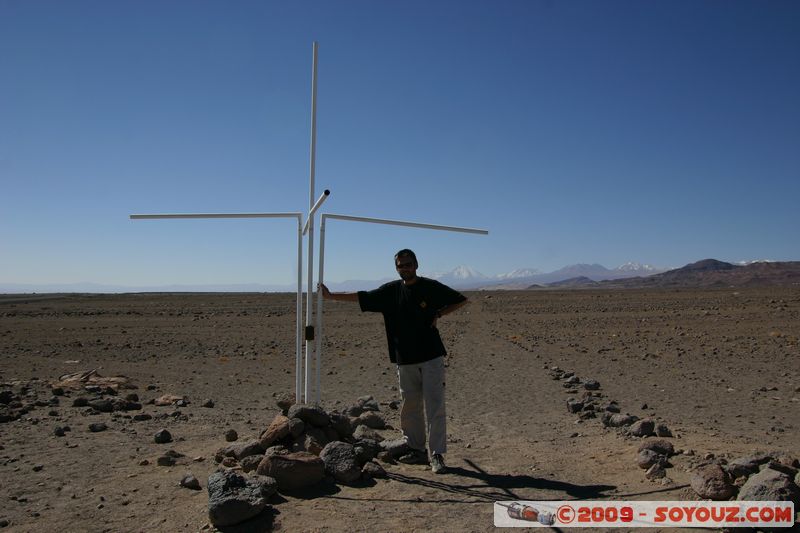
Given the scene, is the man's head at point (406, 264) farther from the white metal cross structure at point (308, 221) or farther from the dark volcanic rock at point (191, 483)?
the dark volcanic rock at point (191, 483)

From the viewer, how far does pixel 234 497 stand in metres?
5.02

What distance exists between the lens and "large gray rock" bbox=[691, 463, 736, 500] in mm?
5031

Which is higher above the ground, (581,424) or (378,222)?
(378,222)

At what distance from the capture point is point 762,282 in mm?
115312

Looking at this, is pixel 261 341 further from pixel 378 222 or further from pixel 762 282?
pixel 762 282

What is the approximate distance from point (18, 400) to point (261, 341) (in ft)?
39.2

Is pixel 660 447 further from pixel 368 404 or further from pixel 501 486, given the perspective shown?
pixel 368 404

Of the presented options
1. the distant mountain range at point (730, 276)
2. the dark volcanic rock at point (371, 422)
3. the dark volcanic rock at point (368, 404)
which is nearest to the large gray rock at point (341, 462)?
the dark volcanic rock at point (371, 422)

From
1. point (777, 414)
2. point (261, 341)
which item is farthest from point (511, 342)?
point (777, 414)

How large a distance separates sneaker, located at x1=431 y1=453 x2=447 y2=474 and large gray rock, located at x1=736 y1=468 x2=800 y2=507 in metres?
2.73

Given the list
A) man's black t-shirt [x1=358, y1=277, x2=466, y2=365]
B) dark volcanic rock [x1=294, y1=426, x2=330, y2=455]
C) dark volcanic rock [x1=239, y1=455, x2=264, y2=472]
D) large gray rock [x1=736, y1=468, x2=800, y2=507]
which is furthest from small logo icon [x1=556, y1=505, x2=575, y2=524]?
dark volcanic rock [x1=239, y1=455, x2=264, y2=472]

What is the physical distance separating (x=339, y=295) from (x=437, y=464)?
2062mm

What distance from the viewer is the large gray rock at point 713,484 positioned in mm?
5031

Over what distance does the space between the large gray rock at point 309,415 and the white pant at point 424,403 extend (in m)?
0.97
